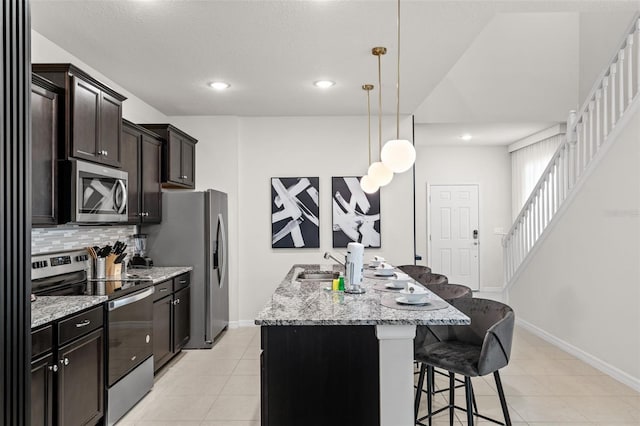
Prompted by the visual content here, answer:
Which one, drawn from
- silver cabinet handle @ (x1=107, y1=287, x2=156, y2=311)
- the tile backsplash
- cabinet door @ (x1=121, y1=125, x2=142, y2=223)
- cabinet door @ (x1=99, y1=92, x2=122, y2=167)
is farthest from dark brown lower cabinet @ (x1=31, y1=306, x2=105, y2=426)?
cabinet door @ (x1=121, y1=125, x2=142, y2=223)

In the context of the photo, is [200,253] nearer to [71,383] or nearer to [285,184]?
[285,184]

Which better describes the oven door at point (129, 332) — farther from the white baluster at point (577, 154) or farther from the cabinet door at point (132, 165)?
the white baluster at point (577, 154)

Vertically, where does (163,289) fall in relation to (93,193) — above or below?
below

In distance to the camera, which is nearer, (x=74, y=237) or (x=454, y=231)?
(x=74, y=237)

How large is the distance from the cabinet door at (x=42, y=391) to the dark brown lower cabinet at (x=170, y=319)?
1.48 metres

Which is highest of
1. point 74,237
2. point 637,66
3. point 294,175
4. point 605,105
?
point 637,66

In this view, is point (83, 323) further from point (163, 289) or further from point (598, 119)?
point (598, 119)

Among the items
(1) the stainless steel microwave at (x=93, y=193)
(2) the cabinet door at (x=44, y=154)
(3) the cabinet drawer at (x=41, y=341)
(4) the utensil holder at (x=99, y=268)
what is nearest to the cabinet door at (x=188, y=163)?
(1) the stainless steel microwave at (x=93, y=193)

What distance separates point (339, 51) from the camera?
11.3 feet

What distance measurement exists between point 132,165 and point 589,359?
4548mm

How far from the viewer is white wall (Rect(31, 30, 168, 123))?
3080mm

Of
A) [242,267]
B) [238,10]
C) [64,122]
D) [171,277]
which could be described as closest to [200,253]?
[171,277]

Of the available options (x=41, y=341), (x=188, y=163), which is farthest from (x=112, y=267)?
(x=188, y=163)

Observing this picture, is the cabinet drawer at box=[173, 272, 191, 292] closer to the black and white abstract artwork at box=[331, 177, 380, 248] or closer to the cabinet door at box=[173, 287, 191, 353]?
the cabinet door at box=[173, 287, 191, 353]
